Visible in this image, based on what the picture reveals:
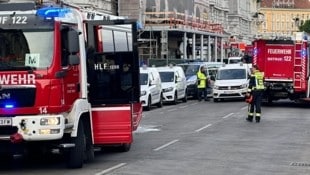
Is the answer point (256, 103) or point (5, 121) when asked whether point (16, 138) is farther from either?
point (256, 103)

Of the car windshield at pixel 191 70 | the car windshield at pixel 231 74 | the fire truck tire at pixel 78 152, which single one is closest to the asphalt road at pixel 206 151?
the fire truck tire at pixel 78 152

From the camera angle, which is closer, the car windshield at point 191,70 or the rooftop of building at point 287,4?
the car windshield at point 191,70

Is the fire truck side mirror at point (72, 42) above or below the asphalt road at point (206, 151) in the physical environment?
above

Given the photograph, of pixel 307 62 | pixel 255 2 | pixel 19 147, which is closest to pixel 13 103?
pixel 19 147

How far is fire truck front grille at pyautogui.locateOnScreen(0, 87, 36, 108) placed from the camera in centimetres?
1299

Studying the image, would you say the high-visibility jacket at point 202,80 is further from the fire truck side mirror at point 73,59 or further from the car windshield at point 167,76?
the fire truck side mirror at point 73,59

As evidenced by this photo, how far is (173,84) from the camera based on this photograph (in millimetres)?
37250

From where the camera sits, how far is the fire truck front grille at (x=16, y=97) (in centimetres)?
1299

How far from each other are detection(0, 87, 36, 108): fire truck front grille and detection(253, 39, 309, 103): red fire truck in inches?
833

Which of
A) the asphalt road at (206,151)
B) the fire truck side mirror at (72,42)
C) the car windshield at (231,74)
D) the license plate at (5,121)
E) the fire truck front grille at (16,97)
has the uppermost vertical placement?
the fire truck side mirror at (72,42)

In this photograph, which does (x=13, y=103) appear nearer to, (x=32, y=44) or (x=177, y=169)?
(x=32, y=44)

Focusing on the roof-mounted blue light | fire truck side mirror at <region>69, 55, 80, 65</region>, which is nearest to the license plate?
fire truck side mirror at <region>69, 55, 80, 65</region>

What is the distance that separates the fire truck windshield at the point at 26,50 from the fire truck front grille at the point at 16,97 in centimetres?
37

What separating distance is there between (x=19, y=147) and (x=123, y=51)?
3.84m
